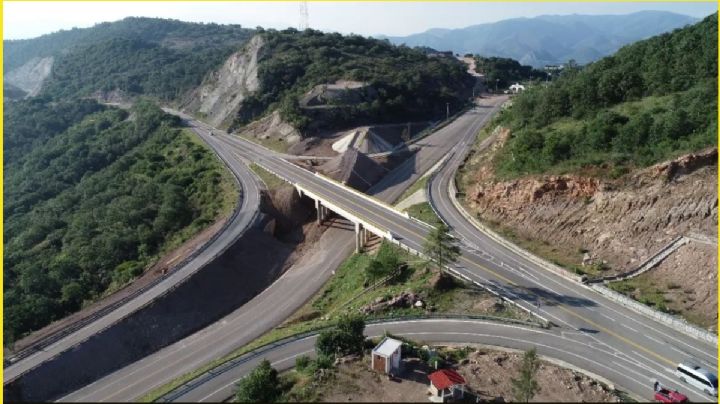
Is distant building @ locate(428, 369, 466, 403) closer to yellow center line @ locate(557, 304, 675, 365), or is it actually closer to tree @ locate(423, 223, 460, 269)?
yellow center line @ locate(557, 304, 675, 365)

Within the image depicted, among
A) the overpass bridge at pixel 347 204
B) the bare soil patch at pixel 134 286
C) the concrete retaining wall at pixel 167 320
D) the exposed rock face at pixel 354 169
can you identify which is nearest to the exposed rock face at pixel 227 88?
the overpass bridge at pixel 347 204

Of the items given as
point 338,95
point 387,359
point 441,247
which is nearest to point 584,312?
point 441,247

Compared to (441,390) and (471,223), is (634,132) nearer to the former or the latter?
(471,223)

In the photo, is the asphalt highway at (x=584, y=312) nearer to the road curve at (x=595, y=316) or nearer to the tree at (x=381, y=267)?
the road curve at (x=595, y=316)

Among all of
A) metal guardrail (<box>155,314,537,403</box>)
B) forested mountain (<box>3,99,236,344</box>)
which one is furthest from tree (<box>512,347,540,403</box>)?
forested mountain (<box>3,99,236,344</box>)

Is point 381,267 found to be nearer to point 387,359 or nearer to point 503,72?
point 387,359
